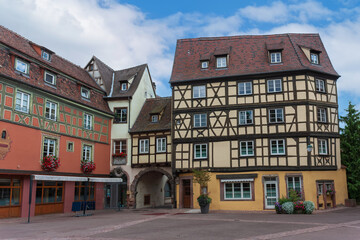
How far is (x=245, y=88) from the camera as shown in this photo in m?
26.4

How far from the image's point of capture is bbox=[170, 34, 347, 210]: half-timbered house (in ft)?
80.3

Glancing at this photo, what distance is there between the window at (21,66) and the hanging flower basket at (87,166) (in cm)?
772

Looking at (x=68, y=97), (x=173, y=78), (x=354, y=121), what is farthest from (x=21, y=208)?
(x=354, y=121)

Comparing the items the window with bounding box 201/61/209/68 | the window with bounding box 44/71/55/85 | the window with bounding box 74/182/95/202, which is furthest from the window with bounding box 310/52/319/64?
the window with bounding box 74/182/95/202

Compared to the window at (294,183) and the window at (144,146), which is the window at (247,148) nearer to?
the window at (294,183)

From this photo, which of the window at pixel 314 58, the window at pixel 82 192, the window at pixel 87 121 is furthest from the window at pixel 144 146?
the window at pixel 314 58

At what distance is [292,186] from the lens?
2430cm

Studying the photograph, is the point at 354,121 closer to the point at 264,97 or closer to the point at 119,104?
the point at 264,97

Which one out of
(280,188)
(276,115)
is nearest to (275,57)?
(276,115)

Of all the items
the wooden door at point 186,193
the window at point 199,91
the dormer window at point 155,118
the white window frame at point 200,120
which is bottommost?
the wooden door at point 186,193

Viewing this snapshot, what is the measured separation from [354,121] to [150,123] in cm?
1605

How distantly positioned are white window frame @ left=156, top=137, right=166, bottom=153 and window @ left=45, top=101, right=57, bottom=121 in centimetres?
825

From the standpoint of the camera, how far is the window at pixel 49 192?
2350 cm

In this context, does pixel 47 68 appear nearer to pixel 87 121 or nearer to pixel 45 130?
pixel 45 130
